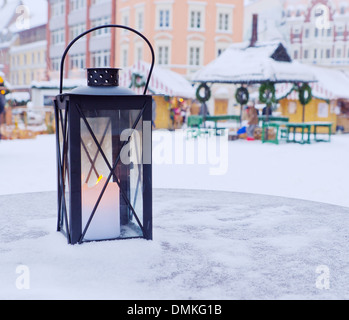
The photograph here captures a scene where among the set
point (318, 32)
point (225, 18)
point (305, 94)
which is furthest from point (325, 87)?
point (318, 32)

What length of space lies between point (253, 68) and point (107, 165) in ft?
54.0

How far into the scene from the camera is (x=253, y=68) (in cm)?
1989

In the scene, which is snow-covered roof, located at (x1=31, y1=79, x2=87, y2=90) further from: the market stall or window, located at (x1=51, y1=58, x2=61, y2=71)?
window, located at (x1=51, y1=58, x2=61, y2=71)

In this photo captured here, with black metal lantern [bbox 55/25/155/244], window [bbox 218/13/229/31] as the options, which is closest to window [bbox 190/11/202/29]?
window [bbox 218/13/229/31]

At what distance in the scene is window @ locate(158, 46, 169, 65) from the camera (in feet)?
130

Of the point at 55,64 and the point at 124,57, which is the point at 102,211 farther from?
the point at 55,64

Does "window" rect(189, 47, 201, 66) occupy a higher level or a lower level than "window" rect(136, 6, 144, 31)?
lower

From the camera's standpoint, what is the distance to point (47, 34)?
51.2m

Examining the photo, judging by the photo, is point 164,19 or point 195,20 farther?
point 195,20

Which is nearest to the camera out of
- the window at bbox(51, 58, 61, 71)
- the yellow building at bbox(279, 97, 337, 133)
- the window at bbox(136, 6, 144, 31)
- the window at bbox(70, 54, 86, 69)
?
the yellow building at bbox(279, 97, 337, 133)

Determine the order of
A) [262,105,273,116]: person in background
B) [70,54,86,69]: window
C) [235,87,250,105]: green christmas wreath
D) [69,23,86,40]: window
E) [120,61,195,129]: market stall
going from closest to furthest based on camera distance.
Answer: [262,105,273,116]: person in background < [235,87,250,105]: green christmas wreath < [120,61,195,129]: market stall < [69,23,86,40]: window < [70,54,86,69]: window

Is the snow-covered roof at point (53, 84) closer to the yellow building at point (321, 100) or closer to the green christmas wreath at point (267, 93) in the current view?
the yellow building at point (321, 100)

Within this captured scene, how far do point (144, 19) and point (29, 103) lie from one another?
1236 cm
